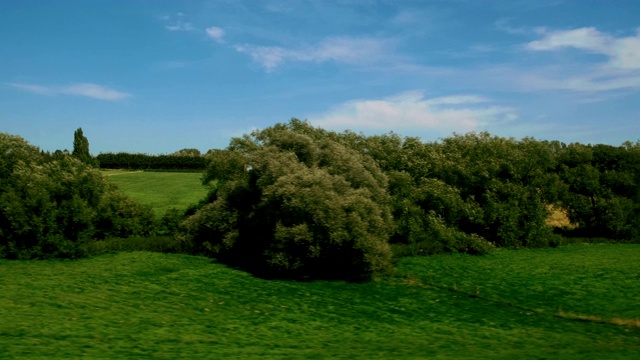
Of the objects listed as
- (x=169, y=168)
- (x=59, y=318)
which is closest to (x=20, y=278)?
(x=59, y=318)

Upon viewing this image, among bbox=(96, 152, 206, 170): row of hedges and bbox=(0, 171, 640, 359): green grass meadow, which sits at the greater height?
bbox=(96, 152, 206, 170): row of hedges

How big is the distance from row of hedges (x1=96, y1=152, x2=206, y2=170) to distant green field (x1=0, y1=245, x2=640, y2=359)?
2351 inches

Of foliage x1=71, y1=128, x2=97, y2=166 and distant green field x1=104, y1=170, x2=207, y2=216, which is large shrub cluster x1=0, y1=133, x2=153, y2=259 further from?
foliage x1=71, y1=128, x2=97, y2=166

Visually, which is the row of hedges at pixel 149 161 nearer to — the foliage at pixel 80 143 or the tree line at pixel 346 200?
the foliage at pixel 80 143

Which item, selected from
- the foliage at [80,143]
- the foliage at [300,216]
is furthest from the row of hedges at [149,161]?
the foliage at [300,216]

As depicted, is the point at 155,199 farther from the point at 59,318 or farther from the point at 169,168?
the point at 59,318

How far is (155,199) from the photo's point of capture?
60.7 metres

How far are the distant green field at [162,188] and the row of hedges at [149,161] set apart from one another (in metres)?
4.19

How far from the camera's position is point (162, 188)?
70938 mm

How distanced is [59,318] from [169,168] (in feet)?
252

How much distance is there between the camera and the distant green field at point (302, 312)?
717 inches

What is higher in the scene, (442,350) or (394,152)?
(394,152)

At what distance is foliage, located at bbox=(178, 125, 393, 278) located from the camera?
100 feet

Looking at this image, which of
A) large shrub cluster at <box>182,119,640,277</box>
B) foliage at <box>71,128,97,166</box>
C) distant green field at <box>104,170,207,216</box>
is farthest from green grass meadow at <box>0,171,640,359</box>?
foliage at <box>71,128,97,166</box>
